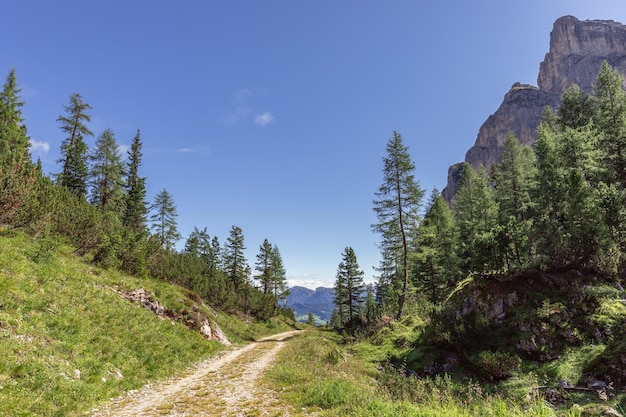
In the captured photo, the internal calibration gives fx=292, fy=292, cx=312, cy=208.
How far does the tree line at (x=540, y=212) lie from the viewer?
1805 centimetres

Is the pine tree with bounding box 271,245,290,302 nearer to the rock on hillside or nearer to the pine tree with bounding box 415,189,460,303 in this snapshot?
the pine tree with bounding box 415,189,460,303

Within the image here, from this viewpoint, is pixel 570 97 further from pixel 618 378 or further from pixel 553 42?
pixel 553 42

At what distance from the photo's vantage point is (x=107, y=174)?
136 ft

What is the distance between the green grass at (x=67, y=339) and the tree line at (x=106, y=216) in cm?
243

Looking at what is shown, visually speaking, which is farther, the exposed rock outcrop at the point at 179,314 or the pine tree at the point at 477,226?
the pine tree at the point at 477,226

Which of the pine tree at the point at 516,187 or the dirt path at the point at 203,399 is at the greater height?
the pine tree at the point at 516,187

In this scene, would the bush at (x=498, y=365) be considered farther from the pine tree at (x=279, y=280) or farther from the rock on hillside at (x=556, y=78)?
the rock on hillside at (x=556, y=78)

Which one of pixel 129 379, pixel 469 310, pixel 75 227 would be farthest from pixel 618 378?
pixel 75 227

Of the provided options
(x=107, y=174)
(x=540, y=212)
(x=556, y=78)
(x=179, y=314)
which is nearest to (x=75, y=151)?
(x=107, y=174)

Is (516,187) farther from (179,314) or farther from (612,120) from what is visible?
(179,314)

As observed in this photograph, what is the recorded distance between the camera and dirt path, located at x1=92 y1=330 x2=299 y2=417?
7739 millimetres

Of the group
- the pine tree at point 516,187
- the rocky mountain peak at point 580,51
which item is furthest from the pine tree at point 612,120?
the rocky mountain peak at point 580,51

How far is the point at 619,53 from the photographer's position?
17050 centimetres

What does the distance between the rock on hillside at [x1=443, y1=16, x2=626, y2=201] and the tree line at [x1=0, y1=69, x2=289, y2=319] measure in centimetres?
15554
